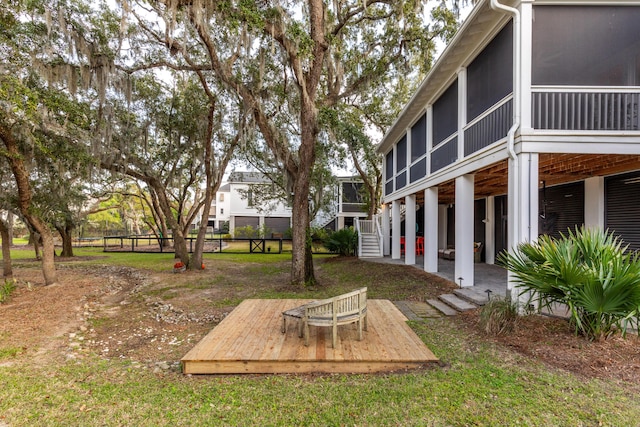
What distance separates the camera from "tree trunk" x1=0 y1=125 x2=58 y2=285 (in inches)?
281

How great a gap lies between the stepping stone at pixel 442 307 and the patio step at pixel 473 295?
17.0 inches

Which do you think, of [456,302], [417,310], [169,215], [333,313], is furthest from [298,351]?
[169,215]

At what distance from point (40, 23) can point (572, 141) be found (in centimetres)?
1244

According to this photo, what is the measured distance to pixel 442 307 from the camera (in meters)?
6.36

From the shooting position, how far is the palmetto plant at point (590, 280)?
12.0 feet

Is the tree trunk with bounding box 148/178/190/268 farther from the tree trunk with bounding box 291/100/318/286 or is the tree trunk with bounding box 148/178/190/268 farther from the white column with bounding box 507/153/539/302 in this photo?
the white column with bounding box 507/153/539/302

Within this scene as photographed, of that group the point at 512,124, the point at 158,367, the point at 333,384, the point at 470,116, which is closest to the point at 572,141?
the point at 512,124

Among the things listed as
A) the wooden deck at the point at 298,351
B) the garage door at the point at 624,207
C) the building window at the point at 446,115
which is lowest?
the wooden deck at the point at 298,351

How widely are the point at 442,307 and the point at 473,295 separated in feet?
2.37

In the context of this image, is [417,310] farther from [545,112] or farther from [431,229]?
[545,112]

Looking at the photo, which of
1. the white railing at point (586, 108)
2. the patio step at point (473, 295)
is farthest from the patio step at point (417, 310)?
the white railing at point (586, 108)

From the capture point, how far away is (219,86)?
35.5 feet

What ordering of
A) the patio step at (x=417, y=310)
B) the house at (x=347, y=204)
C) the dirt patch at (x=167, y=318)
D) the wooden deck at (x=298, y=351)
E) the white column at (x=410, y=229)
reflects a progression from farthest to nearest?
1. the house at (x=347, y=204)
2. the white column at (x=410, y=229)
3. the patio step at (x=417, y=310)
4. the dirt patch at (x=167, y=318)
5. the wooden deck at (x=298, y=351)

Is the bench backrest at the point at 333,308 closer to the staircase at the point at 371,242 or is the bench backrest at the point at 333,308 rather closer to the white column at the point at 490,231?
the white column at the point at 490,231
